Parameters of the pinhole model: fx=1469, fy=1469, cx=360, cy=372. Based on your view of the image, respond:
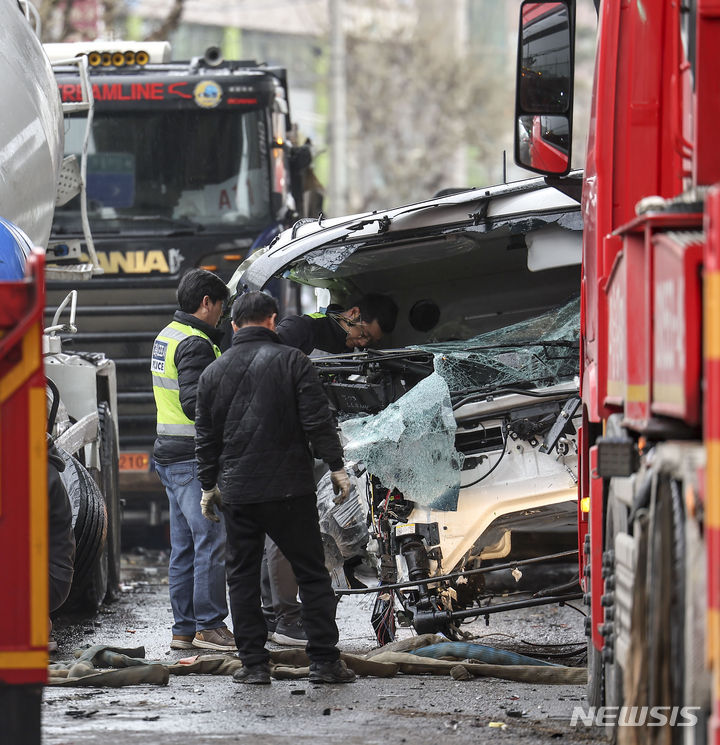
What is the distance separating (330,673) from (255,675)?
12.5 inches

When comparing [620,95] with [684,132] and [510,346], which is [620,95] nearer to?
[684,132]

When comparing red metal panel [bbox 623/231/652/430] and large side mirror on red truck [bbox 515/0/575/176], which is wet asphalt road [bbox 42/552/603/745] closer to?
red metal panel [bbox 623/231/652/430]

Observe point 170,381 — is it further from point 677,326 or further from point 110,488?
point 677,326

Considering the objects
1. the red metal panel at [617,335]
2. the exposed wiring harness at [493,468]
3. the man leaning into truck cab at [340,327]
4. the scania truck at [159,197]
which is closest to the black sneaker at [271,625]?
the man leaning into truck cab at [340,327]

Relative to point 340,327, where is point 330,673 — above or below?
below

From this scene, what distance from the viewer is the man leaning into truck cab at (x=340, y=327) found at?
762 cm

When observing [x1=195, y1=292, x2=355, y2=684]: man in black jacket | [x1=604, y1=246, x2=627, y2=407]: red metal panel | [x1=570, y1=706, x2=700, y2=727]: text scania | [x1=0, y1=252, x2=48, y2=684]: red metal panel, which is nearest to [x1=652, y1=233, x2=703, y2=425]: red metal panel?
[x1=604, y1=246, x2=627, y2=407]: red metal panel

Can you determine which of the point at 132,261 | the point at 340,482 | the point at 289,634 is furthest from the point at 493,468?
the point at 132,261

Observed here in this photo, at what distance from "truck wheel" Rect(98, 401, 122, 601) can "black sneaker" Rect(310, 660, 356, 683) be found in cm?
326

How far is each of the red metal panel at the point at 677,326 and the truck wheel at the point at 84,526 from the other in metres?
4.56

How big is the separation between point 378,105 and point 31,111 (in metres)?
31.7

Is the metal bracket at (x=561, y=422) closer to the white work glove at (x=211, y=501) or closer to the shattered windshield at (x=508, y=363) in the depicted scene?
the shattered windshield at (x=508, y=363)

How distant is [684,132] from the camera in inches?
173

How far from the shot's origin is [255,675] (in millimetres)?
6211
